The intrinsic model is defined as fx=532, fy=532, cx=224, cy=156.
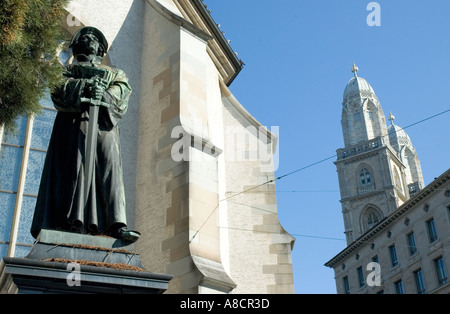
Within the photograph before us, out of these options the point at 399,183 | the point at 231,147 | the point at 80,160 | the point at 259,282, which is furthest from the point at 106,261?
the point at 399,183

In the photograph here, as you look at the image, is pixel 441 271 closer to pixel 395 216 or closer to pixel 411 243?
pixel 411 243

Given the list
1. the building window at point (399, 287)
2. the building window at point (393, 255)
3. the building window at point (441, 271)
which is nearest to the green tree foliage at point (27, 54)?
the building window at point (441, 271)

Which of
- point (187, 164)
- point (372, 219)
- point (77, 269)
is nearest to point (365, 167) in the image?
point (372, 219)

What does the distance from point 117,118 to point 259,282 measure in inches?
252

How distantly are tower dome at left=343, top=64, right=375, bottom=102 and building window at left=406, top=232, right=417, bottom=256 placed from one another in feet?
152

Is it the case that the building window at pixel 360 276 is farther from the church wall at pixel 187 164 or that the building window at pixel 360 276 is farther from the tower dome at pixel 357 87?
the tower dome at pixel 357 87

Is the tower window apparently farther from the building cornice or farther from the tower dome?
the building cornice

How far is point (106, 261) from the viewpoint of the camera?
4336 millimetres

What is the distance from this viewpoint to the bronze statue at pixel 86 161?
4.63 m

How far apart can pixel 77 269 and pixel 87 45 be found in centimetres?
243

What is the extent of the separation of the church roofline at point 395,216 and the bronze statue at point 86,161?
32146 millimetres

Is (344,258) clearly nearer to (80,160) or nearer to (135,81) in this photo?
(135,81)

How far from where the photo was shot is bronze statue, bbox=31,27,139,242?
4.63m

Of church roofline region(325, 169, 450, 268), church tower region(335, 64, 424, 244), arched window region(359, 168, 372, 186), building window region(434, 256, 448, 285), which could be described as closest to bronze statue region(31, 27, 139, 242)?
church roofline region(325, 169, 450, 268)
